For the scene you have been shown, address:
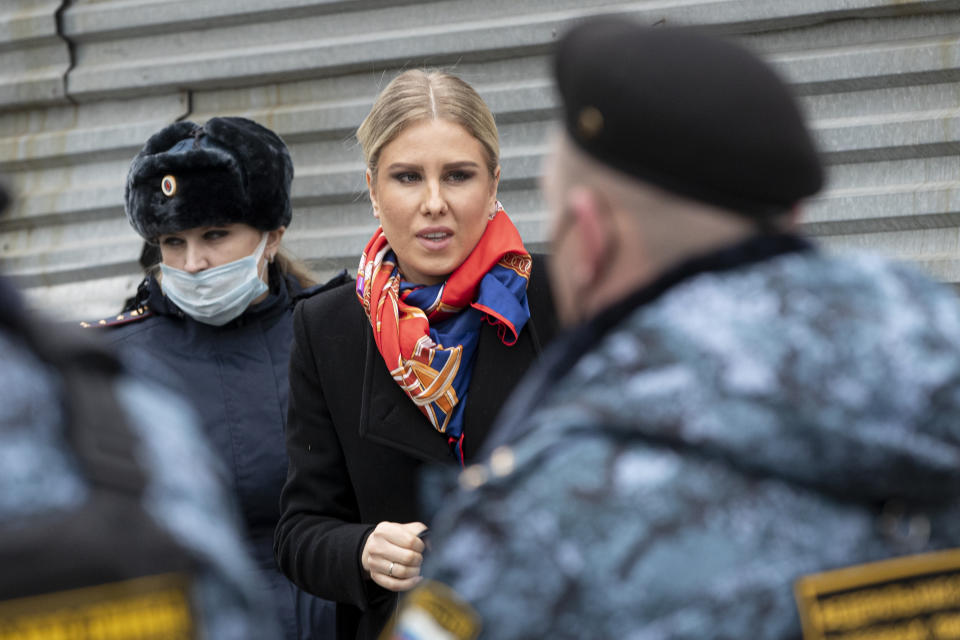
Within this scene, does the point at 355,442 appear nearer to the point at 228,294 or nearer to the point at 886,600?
the point at 228,294

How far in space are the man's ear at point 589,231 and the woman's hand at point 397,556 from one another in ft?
3.80

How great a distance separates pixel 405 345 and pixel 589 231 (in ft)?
4.28

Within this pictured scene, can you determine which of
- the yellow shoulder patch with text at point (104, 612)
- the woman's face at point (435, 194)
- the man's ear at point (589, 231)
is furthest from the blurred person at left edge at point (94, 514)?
the woman's face at point (435, 194)

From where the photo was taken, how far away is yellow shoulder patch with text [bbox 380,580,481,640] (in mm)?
1154

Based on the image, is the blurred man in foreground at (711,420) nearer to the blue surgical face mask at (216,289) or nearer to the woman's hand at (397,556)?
the woman's hand at (397,556)

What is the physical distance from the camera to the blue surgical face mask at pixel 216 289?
326 cm

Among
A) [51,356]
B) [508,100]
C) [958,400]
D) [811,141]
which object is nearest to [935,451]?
[958,400]

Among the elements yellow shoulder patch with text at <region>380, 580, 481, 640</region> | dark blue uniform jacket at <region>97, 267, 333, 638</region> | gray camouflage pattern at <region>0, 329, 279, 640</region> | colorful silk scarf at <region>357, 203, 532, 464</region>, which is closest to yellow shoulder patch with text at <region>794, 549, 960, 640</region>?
yellow shoulder patch with text at <region>380, 580, 481, 640</region>

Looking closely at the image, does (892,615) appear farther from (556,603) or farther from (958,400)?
(556,603)

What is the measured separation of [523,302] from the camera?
8.47 feet

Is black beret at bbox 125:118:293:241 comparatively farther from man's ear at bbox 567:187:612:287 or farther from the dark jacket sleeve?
man's ear at bbox 567:187:612:287

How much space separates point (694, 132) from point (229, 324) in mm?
2401

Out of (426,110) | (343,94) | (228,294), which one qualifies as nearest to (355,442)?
(426,110)

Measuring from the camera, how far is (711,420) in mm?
1099
